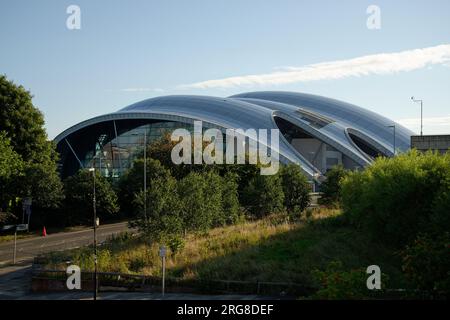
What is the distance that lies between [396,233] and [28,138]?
35068mm

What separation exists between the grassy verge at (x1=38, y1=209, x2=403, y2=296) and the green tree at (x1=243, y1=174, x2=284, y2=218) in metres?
9.52

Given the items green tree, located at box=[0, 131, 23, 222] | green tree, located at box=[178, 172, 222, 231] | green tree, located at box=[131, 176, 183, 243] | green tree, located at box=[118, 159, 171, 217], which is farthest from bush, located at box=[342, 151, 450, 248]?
green tree, located at box=[118, 159, 171, 217]

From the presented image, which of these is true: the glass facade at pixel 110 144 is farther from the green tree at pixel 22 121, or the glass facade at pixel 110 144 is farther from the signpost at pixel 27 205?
the signpost at pixel 27 205

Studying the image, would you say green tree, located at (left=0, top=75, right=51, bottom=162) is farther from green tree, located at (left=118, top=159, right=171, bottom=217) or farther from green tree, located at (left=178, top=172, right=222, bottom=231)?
green tree, located at (left=178, top=172, right=222, bottom=231)

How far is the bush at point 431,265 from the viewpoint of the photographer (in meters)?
11.6

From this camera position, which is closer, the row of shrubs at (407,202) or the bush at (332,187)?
the row of shrubs at (407,202)

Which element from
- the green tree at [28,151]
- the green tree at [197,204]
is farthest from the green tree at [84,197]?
the green tree at [197,204]

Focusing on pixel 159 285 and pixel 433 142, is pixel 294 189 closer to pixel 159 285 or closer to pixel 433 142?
pixel 433 142

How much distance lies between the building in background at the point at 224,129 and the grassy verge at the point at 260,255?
4520 centimetres

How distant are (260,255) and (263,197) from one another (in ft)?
54.5

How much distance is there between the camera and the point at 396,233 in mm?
19219

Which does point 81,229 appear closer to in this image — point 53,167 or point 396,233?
point 53,167

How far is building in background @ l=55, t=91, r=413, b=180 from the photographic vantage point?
75938mm
